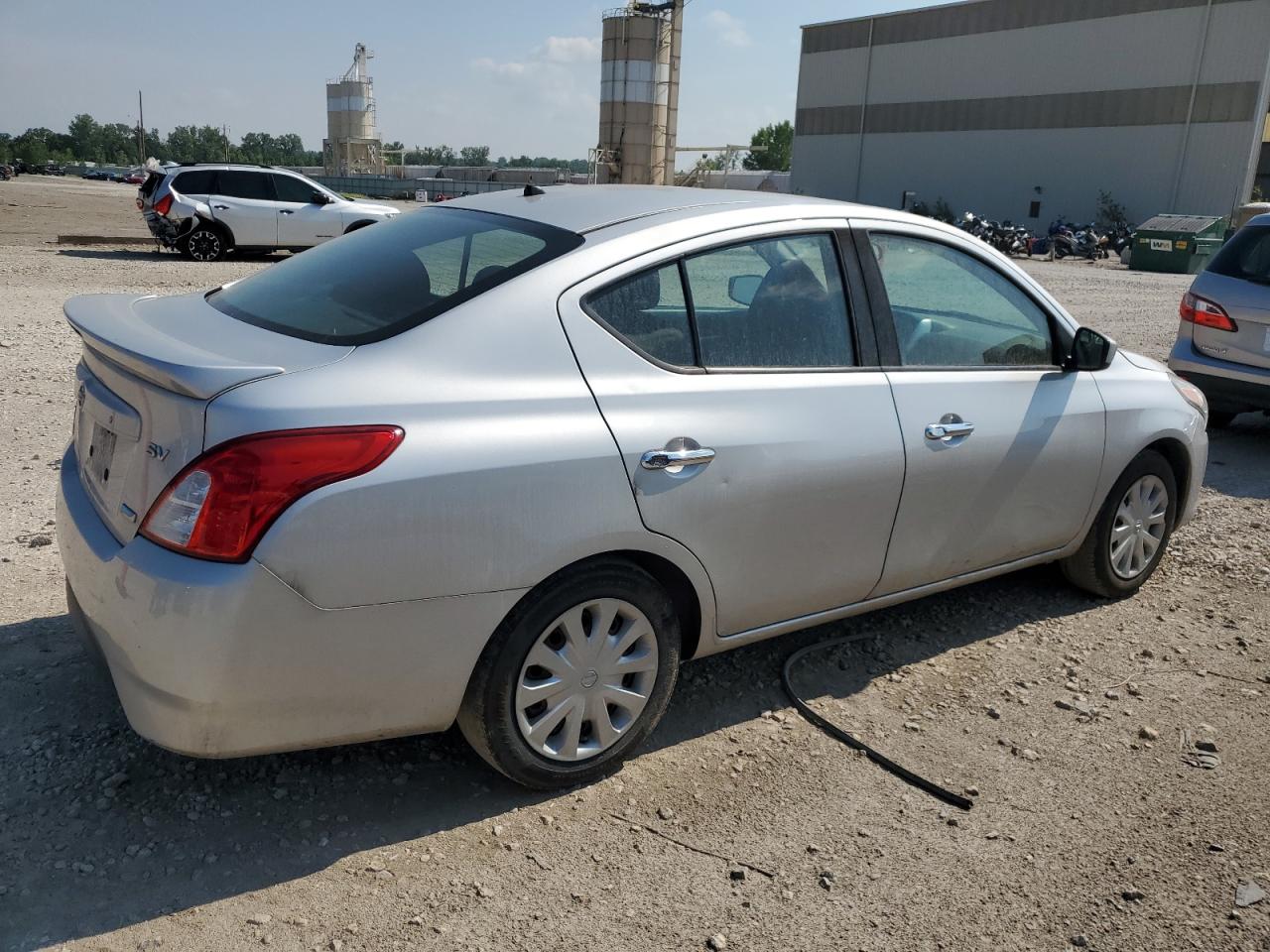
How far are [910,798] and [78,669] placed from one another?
274 cm

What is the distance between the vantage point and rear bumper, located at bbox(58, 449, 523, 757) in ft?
7.98

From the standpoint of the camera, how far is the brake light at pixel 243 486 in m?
2.42

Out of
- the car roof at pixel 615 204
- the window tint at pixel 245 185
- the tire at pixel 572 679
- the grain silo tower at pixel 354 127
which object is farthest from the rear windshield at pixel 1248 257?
the grain silo tower at pixel 354 127

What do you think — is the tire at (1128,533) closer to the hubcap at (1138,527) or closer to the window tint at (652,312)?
the hubcap at (1138,527)

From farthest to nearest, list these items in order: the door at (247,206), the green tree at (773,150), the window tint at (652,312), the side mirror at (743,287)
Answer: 1. the green tree at (773,150)
2. the door at (247,206)
3. the side mirror at (743,287)
4. the window tint at (652,312)

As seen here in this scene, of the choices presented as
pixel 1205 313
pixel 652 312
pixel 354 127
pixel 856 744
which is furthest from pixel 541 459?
pixel 354 127

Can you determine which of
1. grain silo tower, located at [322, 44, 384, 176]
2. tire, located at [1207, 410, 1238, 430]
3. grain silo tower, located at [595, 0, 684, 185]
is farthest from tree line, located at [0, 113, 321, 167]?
tire, located at [1207, 410, 1238, 430]

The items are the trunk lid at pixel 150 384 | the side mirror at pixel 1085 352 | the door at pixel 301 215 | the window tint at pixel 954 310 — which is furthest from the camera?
the door at pixel 301 215

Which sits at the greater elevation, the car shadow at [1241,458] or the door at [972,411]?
the door at [972,411]

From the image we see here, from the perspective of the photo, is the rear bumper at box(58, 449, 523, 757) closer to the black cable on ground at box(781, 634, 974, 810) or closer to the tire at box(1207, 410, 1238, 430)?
the black cable on ground at box(781, 634, 974, 810)

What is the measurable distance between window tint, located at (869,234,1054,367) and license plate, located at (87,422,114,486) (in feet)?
8.28

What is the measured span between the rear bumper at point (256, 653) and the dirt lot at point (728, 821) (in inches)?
14.7

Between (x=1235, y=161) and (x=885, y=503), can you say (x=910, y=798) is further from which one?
(x=1235, y=161)

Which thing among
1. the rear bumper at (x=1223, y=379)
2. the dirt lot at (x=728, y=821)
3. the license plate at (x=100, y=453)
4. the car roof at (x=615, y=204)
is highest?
the car roof at (x=615, y=204)
